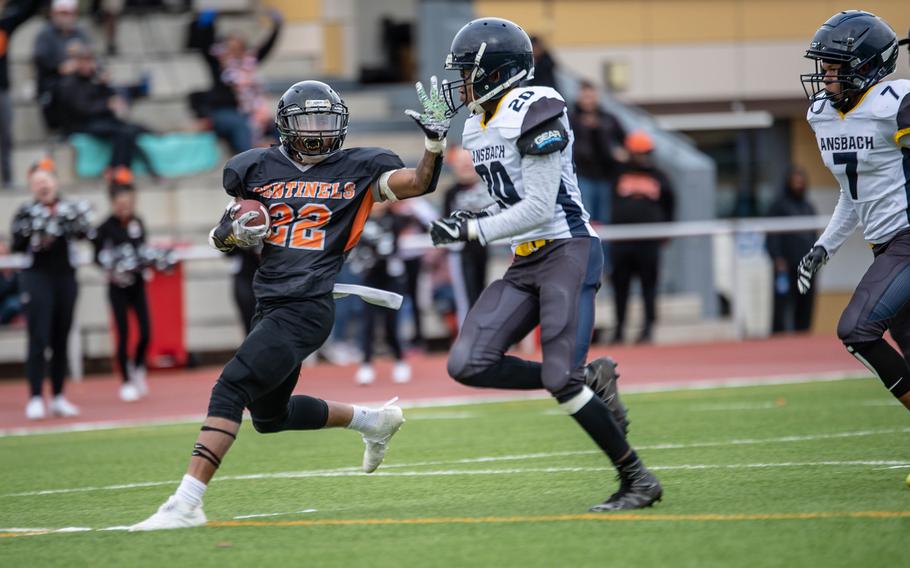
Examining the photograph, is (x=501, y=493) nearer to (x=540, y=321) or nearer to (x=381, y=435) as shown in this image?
(x=381, y=435)

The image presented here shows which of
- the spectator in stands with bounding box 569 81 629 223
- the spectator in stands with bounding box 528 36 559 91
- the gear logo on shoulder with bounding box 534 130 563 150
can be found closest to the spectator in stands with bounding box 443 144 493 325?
the spectator in stands with bounding box 528 36 559 91

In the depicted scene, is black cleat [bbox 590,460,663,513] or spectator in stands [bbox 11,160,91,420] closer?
black cleat [bbox 590,460,663,513]

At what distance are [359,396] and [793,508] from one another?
22.5 ft

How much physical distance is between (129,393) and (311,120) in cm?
688

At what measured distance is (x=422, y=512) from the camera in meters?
6.79

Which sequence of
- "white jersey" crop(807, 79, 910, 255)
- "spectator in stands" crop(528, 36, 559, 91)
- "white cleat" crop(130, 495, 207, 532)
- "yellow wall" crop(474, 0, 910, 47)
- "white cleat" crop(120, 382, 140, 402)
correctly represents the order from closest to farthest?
"white cleat" crop(130, 495, 207, 532)
"white jersey" crop(807, 79, 910, 255)
"white cleat" crop(120, 382, 140, 402)
"spectator in stands" crop(528, 36, 559, 91)
"yellow wall" crop(474, 0, 910, 47)

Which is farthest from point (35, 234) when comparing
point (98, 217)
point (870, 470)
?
point (870, 470)

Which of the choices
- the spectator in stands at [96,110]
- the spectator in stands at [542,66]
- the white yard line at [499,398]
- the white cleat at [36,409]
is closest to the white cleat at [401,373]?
the white yard line at [499,398]

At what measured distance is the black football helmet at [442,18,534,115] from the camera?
6.79 m

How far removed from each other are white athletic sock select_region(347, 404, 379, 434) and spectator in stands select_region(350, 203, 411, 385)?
5.80 metres

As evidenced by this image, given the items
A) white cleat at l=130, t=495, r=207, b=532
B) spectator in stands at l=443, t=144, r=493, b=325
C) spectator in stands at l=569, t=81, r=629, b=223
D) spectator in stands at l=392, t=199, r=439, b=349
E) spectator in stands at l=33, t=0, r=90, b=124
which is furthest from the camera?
→ spectator in stands at l=33, t=0, r=90, b=124

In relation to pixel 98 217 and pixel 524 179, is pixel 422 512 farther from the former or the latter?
pixel 98 217

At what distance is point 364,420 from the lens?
7.70 meters

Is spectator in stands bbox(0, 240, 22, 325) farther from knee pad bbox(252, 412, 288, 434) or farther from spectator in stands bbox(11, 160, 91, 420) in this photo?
knee pad bbox(252, 412, 288, 434)
